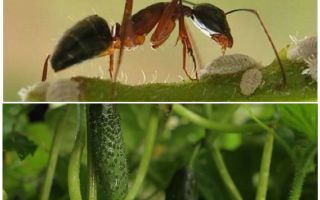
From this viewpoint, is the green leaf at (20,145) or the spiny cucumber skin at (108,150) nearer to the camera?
the spiny cucumber skin at (108,150)

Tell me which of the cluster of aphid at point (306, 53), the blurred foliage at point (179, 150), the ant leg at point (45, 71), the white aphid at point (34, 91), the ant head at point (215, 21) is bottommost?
the blurred foliage at point (179, 150)

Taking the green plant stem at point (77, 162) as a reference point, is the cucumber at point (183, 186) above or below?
below

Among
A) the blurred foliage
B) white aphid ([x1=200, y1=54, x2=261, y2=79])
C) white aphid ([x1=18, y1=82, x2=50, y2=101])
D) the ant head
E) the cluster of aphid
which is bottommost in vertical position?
the blurred foliage

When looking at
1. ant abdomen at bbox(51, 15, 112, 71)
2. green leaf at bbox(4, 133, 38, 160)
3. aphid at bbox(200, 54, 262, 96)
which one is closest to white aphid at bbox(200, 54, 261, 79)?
aphid at bbox(200, 54, 262, 96)

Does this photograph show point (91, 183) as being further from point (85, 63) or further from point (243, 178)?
point (243, 178)

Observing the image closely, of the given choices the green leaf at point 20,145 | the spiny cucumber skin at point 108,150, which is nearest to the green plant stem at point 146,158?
the spiny cucumber skin at point 108,150

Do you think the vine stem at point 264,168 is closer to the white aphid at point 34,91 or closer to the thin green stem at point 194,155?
the thin green stem at point 194,155

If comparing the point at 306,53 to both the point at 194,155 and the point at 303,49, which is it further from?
the point at 194,155

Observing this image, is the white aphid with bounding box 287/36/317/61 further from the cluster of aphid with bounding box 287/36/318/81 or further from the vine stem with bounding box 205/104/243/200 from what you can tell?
the vine stem with bounding box 205/104/243/200
